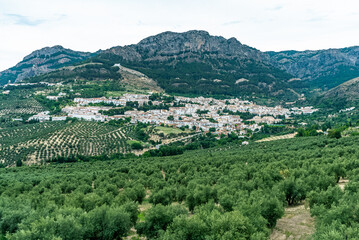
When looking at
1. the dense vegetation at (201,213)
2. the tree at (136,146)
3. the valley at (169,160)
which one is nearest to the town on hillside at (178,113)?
the valley at (169,160)

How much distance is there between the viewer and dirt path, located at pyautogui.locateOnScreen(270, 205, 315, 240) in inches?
444

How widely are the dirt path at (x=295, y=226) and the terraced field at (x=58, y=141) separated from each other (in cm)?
4689

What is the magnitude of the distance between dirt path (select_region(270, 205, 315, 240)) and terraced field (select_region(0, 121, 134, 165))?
4689cm

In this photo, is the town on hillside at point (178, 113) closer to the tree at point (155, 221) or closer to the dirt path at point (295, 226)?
the dirt path at point (295, 226)

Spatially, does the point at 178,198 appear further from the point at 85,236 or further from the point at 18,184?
the point at 18,184

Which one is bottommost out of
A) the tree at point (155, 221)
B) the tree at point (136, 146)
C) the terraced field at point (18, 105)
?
the tree at point (136, 146)

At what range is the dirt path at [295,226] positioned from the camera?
11270 millimetres

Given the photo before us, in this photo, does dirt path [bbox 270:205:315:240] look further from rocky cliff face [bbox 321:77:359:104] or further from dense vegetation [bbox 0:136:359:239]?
rocky cliff face [bbox 321:77:359:104]

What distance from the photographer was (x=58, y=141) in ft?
189

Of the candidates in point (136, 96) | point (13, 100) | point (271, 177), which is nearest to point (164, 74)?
point (136, 96)

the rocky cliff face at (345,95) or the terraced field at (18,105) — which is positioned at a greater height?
the terraced field at (18,105)

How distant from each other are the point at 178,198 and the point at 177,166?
13050 mm

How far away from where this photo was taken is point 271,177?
17.8m

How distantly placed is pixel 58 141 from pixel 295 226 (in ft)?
188
